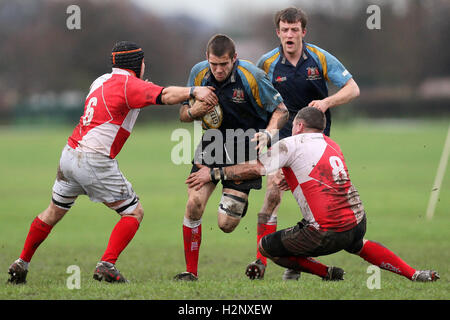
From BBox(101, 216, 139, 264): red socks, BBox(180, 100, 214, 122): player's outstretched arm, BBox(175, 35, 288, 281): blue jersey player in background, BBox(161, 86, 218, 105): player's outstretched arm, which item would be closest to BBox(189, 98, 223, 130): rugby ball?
BBox(175, 35, 288, 281): blue jersey player in background

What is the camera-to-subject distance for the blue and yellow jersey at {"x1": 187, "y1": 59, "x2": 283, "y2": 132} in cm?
770

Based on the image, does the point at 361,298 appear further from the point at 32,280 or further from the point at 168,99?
the point at 32,280

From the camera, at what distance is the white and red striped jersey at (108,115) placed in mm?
7109

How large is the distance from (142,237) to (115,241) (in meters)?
6.04

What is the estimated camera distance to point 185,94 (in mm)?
6930

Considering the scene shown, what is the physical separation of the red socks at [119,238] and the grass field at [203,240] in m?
0.31

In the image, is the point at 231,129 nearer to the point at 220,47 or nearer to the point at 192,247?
the point at 220,47

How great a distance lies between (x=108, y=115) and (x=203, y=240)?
598 cm

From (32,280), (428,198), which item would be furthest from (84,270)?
(428,198)

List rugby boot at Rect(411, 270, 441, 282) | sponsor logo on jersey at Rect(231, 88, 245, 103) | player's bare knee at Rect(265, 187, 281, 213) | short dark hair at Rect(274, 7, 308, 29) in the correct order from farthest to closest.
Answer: player's bare knee at Rect(265, 187, 281, 213) < short dark hair at Rect(274, 7, 308, 29) < sponsor logo on jersey at Rect(231, 88, 245, 103) < rugby boot at Rect(411, 270, 441, 282)

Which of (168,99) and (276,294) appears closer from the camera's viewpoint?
(276,294)

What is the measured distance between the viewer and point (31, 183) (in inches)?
861

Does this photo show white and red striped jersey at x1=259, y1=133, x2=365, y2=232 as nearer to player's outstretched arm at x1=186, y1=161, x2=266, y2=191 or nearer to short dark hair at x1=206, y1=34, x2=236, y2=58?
player's outstretched arm at x1=186, y1=161, x2=266, y2=191

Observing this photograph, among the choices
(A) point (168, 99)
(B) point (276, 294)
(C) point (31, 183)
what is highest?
(A) point (168, 99)
